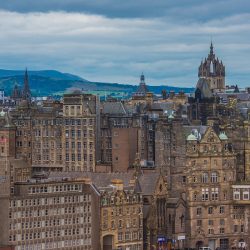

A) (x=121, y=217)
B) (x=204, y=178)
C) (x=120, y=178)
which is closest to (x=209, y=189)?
(x=204, y=178)

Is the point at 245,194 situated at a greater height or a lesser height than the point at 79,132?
lesser

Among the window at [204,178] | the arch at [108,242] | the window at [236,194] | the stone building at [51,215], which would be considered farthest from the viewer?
the window at [236,194]

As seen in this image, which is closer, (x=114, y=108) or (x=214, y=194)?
(x=214, y=194)

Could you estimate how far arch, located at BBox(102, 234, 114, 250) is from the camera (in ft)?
459

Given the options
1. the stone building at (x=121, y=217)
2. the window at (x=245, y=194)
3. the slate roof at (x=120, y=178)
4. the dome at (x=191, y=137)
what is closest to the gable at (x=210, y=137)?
the dome at (x=191, y=137)

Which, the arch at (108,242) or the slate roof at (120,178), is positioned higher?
the slate roof at (120,178)

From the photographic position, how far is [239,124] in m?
163

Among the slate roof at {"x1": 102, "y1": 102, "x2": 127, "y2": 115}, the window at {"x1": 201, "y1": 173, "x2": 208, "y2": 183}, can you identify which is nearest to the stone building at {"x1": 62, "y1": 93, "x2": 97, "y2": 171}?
the slate roof at {"x1": 102, "y1": 102, "x2": 127, "y2": 115}

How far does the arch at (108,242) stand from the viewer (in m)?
140

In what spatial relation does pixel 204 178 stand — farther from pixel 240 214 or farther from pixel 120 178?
pixel 120 178

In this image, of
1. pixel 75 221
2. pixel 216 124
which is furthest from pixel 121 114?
pixel 75 221

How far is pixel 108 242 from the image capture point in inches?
5522

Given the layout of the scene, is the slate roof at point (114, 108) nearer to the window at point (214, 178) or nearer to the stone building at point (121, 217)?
the window at point (214, 178)

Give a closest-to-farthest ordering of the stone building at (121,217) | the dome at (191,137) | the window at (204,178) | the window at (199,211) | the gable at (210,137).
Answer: the stone building at (121,217)
the window at (199,211)
the window at (204,178)
the gable at (210,137)
the dome at (191,137)
